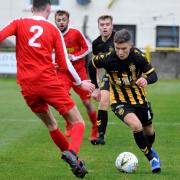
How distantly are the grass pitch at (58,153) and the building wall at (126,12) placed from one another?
1644 centimetres

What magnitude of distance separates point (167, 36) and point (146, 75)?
24.7 m

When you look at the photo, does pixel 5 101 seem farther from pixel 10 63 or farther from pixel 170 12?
pixel 170 12

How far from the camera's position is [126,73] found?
27.3 feet

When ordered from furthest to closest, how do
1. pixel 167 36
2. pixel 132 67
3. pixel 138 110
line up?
pixel 167 36 → pixel 138 110 → pixel 132 67

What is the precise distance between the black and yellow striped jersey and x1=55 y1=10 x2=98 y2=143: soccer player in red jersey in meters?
2.69

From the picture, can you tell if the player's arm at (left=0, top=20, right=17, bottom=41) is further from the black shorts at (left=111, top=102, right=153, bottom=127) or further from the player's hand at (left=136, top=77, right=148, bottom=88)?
the black shorts at (left=111, top=102, right=153, bottom=127)

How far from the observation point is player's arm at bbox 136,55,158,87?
307 inches

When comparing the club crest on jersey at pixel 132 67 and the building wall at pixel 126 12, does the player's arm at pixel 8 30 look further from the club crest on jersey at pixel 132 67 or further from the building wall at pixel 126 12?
the building wall at pixel 126 12

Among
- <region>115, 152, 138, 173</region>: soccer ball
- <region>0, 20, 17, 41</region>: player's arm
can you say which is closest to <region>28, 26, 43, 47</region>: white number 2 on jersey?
<region>0, 20, 17, 41</region>: player's arm

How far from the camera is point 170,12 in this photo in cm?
3203

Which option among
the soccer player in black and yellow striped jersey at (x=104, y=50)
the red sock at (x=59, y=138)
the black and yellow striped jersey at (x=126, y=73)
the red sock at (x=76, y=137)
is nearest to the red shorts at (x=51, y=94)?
the red sock at (x=76, y=137)

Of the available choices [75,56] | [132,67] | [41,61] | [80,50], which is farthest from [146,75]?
[80,50]

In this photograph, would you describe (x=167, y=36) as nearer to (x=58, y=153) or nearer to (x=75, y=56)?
(x=75, y=56)

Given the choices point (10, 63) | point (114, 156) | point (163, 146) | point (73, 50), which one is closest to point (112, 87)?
point (114, 156)
